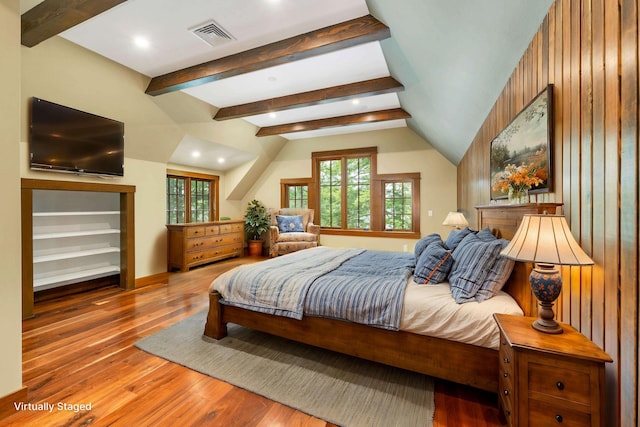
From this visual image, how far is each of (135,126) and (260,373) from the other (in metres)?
3.72

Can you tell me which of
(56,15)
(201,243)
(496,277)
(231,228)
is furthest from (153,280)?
(496,277)

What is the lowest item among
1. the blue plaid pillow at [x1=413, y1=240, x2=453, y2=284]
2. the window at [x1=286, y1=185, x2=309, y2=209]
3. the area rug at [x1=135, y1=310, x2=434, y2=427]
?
the area rug at [x1=135, y1=310, x2=434, y2=427]

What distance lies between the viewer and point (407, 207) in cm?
598

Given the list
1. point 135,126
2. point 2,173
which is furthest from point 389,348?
point 135,126

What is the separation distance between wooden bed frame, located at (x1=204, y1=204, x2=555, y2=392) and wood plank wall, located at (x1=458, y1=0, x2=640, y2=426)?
0.31 meters

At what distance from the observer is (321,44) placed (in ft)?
8.37

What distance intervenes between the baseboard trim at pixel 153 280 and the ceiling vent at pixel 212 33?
3.51 meters

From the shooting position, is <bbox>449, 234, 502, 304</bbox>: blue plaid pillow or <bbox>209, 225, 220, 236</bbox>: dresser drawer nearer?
<bbox>449, 234, 502, 304</bbox>: blue plaid pillow

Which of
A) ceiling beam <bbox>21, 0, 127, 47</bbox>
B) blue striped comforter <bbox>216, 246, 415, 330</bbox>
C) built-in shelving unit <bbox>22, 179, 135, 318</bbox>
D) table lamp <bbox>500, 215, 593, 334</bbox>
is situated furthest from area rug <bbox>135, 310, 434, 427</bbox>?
ceiling beam <bbox>21, 0, 127, 47</bbox>

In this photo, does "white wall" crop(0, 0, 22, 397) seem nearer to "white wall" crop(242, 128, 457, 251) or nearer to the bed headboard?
the bed headboard

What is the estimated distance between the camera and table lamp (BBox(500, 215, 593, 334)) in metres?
1.13

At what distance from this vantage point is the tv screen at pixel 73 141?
116 inches

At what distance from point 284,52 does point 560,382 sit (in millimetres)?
3092

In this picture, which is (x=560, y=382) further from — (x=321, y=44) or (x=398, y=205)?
(x=398, y=205)
